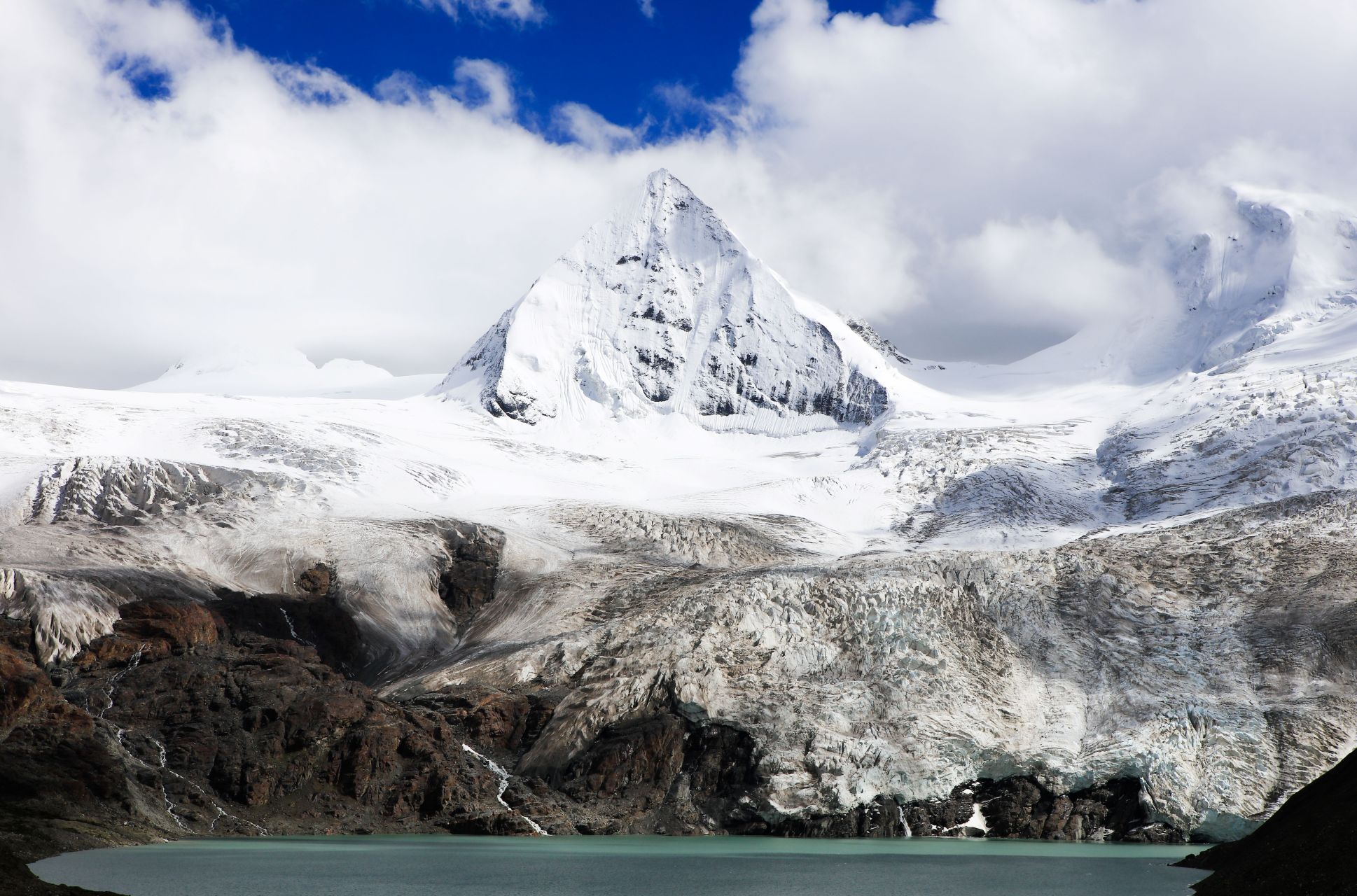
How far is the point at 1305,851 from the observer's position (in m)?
41.7

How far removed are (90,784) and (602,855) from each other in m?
27.5

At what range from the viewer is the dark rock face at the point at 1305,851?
38.8 m

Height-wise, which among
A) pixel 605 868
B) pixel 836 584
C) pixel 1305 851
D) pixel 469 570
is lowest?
pixel 605 868

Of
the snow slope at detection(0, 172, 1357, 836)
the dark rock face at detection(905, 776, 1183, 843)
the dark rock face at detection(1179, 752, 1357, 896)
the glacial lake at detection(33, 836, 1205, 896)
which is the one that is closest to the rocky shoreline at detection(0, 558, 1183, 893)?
the dark rock face at detection(905, 776, 1183, 843)

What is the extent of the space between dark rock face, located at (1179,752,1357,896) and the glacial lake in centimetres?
432

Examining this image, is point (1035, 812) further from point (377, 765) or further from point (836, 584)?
point (377, 765)

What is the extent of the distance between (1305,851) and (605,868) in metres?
30.5

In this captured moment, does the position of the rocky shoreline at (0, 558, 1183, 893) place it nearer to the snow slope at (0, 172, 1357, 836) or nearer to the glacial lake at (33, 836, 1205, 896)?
the snow slope at (0, 172, 1357, 836)

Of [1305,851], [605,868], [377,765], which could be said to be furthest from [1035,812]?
[377,765]

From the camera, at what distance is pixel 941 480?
18338cm

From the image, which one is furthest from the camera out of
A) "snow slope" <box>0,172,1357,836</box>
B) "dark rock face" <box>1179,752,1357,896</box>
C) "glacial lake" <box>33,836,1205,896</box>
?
"snow slope" <box>0,172,1357,836</box>

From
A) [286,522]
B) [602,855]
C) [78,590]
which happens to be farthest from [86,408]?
[602,855]

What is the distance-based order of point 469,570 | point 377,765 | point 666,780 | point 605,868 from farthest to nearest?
point 469,570
point 666,780
point 377,765
point 605,868

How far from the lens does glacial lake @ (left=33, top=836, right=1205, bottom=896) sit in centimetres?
4984
